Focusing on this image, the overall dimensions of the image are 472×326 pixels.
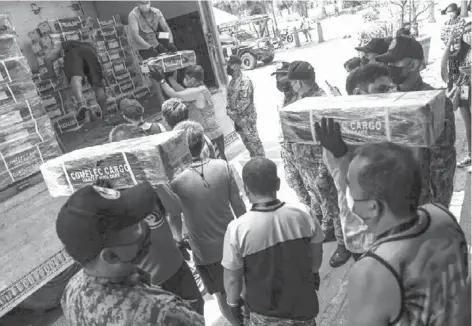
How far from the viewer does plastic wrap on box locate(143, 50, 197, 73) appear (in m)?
5.39

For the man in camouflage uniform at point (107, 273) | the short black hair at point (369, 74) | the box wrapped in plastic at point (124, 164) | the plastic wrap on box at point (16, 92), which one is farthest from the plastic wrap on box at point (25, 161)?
the short black hair at point (369, 74)

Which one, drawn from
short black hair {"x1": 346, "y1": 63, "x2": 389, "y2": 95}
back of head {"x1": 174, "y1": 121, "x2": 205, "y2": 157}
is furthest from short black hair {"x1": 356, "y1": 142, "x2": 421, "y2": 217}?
short black hair {"x1": 346, "y1": 63, "x2": 389, "y2": 95}

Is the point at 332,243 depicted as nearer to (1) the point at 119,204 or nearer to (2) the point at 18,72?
(1) the point at 119,204

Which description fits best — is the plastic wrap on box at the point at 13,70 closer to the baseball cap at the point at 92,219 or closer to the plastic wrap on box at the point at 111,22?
the baseball cap at the point at 92,219

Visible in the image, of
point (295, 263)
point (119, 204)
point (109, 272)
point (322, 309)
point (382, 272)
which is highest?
point (119, 204)

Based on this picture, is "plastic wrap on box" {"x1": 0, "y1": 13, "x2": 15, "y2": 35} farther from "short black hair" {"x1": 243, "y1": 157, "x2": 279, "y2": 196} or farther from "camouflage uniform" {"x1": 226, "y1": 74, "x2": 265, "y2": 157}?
"short black hair" {"x1": 243, "y1": 157, "x2": 279, "y2": 196}

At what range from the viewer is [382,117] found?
7.49 feet

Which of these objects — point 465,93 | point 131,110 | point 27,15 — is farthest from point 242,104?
point 27,15

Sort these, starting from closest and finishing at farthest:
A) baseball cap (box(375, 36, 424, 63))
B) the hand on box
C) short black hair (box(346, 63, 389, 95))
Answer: the hand on box, baseball cap (box(375, 36, 424, 63)), short black hair (box(346, 63, 389, 95))

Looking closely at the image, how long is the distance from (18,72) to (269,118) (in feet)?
20.7

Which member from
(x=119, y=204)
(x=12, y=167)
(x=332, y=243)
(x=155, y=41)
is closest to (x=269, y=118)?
(x=155, y=41)

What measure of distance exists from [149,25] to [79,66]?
4.59 ft

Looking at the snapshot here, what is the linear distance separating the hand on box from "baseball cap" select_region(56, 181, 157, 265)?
1317 millimetres

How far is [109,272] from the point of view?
1.50 m
